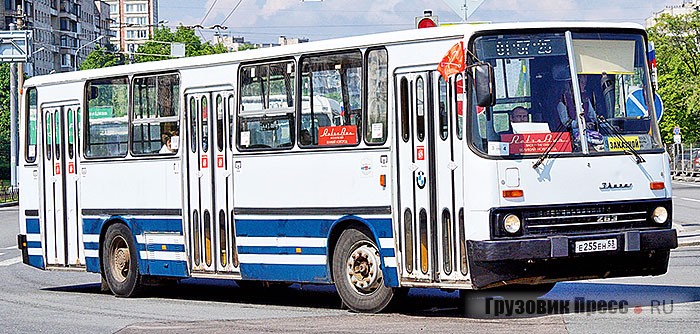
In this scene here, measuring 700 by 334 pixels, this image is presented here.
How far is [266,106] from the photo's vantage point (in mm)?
15703

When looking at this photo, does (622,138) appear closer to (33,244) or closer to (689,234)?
(33,244)

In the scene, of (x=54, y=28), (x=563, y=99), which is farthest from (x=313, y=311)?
(x=54, y=28)

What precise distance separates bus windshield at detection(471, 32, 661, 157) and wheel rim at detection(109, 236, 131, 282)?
A: 6.68 meters

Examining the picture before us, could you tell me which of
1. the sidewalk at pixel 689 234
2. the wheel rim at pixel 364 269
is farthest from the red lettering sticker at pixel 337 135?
the sidewalk at pixel 689 234

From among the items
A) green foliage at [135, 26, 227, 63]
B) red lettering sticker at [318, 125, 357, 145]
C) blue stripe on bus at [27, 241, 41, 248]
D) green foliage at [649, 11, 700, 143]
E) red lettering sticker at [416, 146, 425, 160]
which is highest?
green foliage at [135, 26, 227, 63]

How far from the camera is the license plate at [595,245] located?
13.0 m

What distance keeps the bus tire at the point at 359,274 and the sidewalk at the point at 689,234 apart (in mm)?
11703

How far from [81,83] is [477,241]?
810 centimetres

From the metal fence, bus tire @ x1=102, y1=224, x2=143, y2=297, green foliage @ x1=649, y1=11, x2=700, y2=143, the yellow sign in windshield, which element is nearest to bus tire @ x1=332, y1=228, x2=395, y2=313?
the yellow sign in windshield

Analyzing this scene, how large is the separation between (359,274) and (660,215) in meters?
3.11

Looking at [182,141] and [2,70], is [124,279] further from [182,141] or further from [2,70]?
[2,70]

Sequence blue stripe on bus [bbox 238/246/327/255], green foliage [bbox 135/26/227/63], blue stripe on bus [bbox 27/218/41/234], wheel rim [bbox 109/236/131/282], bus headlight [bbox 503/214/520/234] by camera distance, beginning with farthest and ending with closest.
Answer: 1. green foliage [bbox 135/26/227/63]
2. blue stripe on bus [bbox 27/218/41/234]
3. wheel rim [bbox 109/236/131/282]
4. blue stripe on bus [bbox 238/246/327/255]
5. bus headlight [bbox 503/214/520/234]

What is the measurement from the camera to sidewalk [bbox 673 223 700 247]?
81.5 ft

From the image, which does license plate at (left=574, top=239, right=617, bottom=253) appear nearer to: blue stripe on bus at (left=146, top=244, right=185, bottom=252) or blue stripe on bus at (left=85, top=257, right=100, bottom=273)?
blue stripe on bus at (left=146, top=244, right=185, bottom=252)
